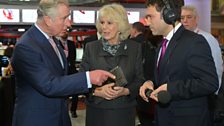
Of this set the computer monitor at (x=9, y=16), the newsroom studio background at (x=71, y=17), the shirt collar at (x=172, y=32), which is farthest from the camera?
the computer monitor at (x=9, y=16)

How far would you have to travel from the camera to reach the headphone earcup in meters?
2.46

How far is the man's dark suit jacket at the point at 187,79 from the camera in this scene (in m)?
2.27

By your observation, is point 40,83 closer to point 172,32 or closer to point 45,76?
point 45,76

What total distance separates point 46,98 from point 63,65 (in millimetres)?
275

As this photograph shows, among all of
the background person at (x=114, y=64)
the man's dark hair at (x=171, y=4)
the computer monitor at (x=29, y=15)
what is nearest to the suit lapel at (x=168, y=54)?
the man's dark hair at (x=171, y=4)

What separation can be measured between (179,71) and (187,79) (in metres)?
0.09

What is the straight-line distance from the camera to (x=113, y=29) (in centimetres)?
311

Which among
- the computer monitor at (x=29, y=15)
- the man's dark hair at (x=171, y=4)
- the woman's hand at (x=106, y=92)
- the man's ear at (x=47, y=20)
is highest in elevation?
the computer monitor at (x=29, y=15)

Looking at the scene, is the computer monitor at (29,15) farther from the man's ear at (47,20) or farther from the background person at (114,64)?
the man's ear at (47,20)

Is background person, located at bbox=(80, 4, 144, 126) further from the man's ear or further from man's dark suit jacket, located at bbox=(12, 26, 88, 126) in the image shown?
the man's ear

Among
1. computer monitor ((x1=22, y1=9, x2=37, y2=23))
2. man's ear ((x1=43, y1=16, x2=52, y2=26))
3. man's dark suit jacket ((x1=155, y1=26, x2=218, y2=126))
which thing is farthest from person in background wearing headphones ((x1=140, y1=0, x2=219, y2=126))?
computer monitor ((x1=22, y1=9, x2=37, y2=23))

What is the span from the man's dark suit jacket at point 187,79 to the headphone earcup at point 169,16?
87 millimetres

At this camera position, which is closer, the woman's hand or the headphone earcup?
the headphone earcup

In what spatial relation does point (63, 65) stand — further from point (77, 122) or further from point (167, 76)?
point (77, 122)
